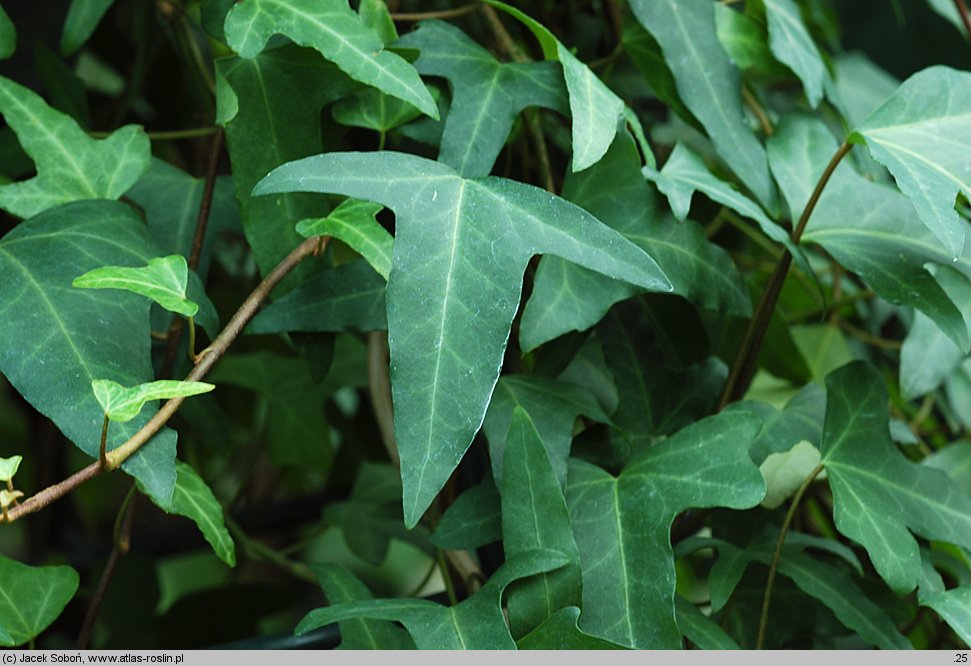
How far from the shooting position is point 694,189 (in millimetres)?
506

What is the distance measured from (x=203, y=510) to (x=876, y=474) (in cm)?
35

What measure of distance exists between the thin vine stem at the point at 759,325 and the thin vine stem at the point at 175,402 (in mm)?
256

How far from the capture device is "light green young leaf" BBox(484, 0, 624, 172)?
0.44 meters

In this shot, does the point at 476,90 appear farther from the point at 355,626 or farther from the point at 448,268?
the point at 355,626

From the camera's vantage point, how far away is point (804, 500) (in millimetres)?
640

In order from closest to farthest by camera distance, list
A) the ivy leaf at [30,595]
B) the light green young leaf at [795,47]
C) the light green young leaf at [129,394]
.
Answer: the light green young leaf at [129,394]
the ivy leaf at [30,595]
the light green young leaf at [795,47]

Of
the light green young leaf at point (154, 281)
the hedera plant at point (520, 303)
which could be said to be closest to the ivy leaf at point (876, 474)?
the hedera plant at point (520, 303)

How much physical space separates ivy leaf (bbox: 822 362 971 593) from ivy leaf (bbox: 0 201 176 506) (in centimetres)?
34

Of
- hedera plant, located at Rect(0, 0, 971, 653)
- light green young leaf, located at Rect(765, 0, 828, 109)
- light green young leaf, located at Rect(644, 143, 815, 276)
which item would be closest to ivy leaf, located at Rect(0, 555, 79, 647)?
hedera plant, located at Rect(0, 0, 971, 653)

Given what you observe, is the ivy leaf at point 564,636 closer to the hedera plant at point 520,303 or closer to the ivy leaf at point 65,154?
the hedera plant at point 520,303

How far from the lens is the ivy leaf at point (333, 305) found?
1.53 ft

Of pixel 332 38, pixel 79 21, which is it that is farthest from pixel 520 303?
pixel 79 21

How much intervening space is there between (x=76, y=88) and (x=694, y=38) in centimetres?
38

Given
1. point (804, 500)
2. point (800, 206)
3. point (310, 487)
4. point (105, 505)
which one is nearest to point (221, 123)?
point (800, 206)
